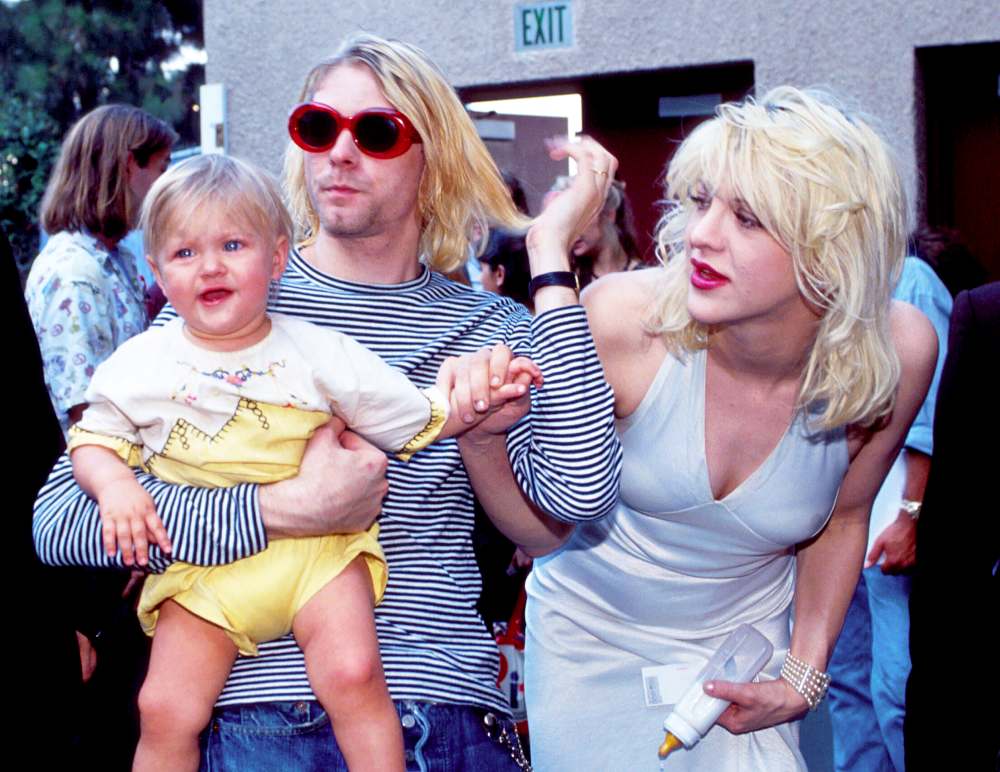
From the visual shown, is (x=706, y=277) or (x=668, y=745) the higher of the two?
(x=706, y=277)

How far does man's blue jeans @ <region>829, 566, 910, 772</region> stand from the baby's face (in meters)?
3.43

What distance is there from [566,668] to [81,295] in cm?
250

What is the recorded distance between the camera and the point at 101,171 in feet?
17.1

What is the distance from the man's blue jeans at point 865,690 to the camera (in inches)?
206

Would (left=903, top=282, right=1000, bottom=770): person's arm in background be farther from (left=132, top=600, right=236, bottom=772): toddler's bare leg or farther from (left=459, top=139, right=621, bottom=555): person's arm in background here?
(left=132, top=600, right=236, bottom=772): toddler's bare leg

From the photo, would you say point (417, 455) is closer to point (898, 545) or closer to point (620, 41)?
point (898, 545)

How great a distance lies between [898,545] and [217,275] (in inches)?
120

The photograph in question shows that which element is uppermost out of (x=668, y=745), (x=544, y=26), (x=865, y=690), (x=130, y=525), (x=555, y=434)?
(x=544, y=26)

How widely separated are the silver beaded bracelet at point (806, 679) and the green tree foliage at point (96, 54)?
95.0 feet

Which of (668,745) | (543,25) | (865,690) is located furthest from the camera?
(543,25)

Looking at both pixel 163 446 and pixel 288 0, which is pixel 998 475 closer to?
pixel 163 446

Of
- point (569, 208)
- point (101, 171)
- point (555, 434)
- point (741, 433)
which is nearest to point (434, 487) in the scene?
point (555, 434)

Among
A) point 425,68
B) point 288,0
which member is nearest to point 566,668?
point 425,68

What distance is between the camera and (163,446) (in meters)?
2.42
